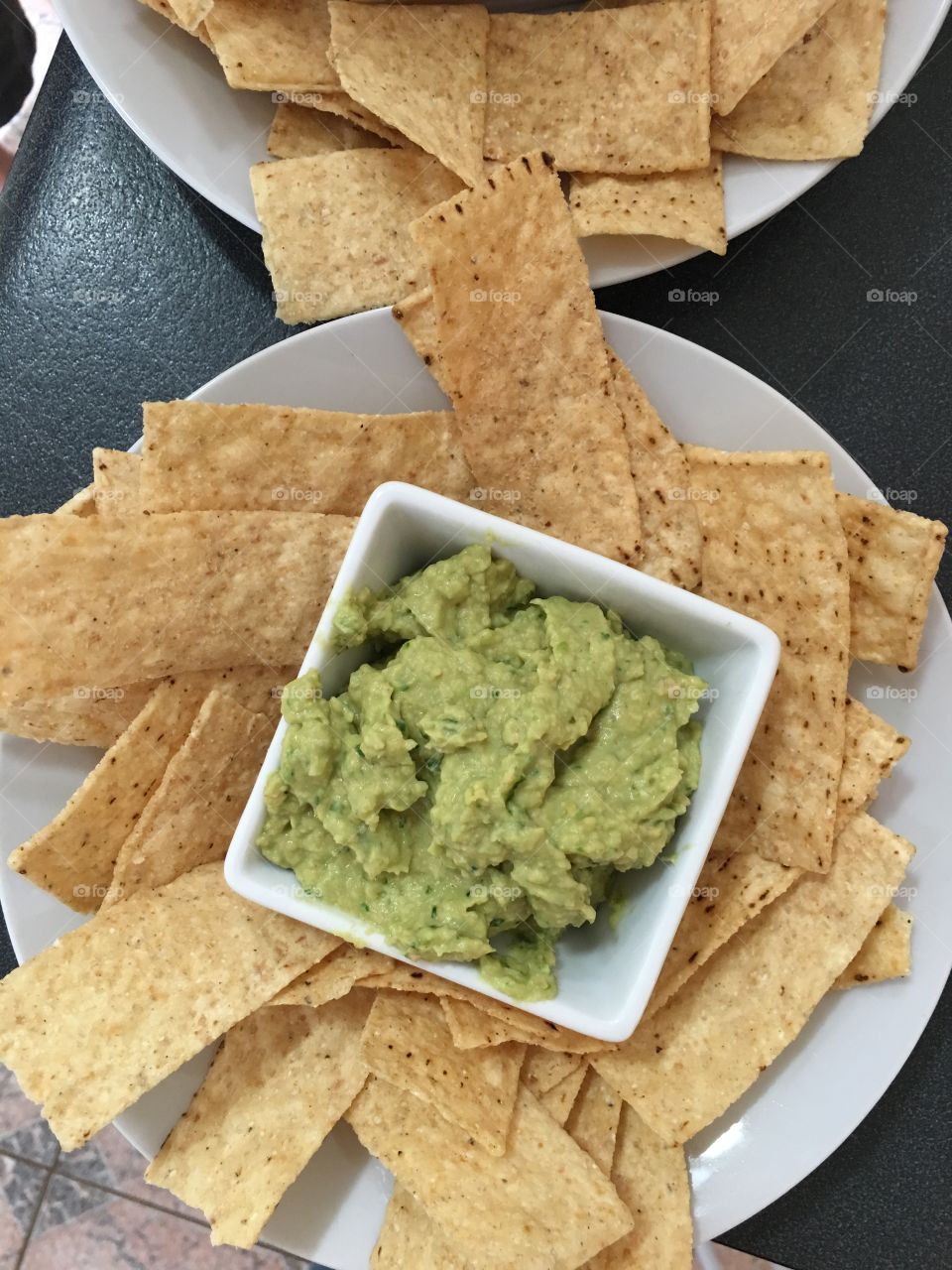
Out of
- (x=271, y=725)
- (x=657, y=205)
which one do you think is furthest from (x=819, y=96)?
(x=271, y=725)

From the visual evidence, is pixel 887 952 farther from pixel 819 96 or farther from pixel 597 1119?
pixel 819 96

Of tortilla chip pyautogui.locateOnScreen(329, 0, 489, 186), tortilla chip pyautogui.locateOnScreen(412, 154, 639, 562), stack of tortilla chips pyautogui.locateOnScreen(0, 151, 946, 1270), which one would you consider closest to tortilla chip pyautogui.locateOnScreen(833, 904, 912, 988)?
stack of tortilla chips pyautogui.locateOnScreen(0, 151, 946, 1270)

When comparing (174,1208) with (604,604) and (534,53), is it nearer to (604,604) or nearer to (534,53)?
(604,604)

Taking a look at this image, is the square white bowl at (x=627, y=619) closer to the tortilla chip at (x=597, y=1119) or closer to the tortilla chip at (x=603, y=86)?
the tortilla chip at (x=597, y=1119)

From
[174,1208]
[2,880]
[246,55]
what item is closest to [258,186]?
[246,55]

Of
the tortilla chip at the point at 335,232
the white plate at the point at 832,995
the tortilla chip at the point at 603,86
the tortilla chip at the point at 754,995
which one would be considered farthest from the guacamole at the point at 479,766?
the tortilla chip at the point at 603,86
